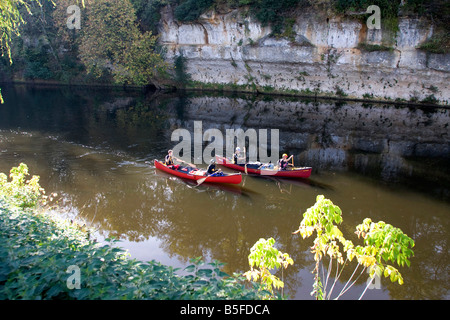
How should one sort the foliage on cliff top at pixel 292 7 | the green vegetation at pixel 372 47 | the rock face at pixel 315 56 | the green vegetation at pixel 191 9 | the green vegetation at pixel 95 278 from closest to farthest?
the green vegetation at pixel 95 278 < the foliage on cliff top at pixel 292 7 < the rock face at pixel 315 56 < the green vegetation at pixel 372 47 < the green vegetation at pixel 191 9

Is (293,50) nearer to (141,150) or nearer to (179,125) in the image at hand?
(179,125)

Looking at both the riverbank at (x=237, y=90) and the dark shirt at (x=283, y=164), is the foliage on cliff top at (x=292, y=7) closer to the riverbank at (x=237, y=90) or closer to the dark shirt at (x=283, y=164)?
the riverbank at (x=237, y=90)

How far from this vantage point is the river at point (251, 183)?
335 inches

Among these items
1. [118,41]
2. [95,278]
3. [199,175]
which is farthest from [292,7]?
[95,278]

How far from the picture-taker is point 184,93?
34.4 metres

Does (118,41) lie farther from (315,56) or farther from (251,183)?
(251,183)

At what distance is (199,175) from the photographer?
12656 mm

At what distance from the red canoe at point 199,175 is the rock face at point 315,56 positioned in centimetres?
1844

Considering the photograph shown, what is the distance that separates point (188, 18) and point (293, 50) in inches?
396

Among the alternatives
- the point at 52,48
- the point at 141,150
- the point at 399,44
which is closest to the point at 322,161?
the point at 141,150

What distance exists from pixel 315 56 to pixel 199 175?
62.9 ft

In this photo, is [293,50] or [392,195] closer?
[392,195]

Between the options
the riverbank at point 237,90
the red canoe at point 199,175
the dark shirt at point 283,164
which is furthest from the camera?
the riverbank at point 237,90

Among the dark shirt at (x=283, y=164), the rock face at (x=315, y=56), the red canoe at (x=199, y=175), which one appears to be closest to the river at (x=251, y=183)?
the red canoe at (x=199, y=175)
